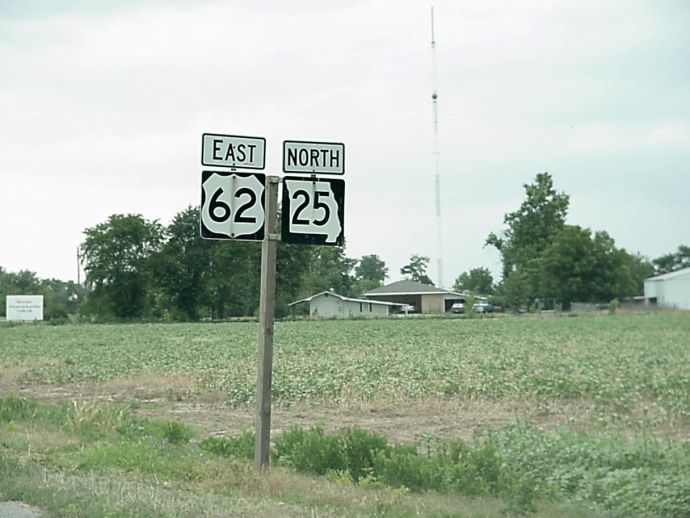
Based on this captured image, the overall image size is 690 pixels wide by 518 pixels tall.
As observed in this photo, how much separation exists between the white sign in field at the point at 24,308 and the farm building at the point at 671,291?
240 ft

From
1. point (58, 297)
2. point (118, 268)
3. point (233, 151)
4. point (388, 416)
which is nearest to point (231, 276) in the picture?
point (118, 268)

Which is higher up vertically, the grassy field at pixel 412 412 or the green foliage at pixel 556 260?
the green foliage at pixel 556 260

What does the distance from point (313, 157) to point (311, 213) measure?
1.96 ft

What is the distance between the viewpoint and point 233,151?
10008 mm

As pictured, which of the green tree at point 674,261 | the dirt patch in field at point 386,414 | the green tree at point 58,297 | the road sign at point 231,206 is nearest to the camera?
the road sign at point 231,206

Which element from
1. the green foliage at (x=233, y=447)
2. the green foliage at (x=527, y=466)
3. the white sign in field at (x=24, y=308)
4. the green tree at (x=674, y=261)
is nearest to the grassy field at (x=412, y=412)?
the green foliage at (x=527, y=466)

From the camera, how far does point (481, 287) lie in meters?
156

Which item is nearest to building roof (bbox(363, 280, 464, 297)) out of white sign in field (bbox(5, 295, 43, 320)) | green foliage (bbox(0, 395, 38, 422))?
white sign in field (bbox(5, 295, 43, 320))

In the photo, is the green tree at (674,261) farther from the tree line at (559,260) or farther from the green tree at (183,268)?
the green tree at (183,268)

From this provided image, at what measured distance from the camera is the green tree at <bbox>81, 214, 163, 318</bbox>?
10150 centimetres

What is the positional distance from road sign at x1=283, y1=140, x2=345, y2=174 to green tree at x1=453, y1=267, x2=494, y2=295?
143339mm

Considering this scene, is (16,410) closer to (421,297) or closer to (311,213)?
(311,213)

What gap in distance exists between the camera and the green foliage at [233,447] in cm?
1176

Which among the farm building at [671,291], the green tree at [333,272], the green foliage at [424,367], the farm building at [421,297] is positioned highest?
the green tree at [333,272]
